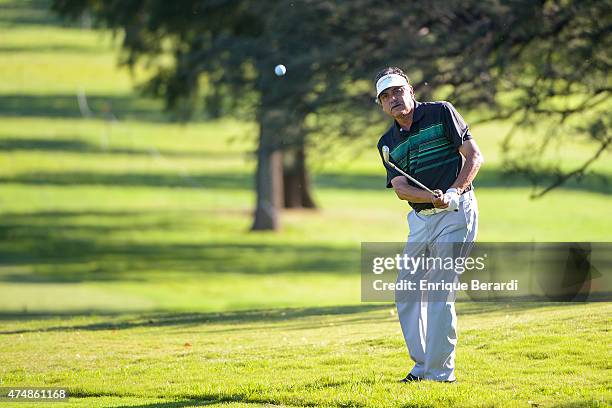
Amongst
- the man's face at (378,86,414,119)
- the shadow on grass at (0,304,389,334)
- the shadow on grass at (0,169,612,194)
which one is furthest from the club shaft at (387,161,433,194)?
the shadow on grass at (0,169,612,194)

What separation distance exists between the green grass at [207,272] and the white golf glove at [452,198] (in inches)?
48.9

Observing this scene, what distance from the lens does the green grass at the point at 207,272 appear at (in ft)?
29.3

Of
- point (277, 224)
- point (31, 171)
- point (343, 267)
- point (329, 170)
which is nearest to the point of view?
point (343, 267)

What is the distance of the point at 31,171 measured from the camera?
47.9 meters

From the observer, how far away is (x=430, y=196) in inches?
318

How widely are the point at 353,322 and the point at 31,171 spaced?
3719 centimetres

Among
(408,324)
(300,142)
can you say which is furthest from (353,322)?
(300,142)

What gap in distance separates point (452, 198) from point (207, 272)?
21568 millimetres

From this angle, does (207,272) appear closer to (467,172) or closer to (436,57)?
(436,57)

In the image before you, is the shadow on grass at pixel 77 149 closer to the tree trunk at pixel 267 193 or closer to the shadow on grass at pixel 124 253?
the shadow on grass at pixel 124 253

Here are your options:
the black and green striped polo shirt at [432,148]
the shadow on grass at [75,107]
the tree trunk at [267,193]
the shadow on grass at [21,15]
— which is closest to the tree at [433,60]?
the black and green striped polo shirt at [432,148]

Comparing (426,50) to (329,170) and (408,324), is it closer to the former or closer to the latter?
(408,324)

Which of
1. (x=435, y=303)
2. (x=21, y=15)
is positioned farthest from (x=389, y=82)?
(x=21, y=15)

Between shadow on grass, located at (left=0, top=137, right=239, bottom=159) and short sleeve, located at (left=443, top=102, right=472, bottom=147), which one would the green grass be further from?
short sleeve, located at (left=443, top=102, right=472, bottom=147)
